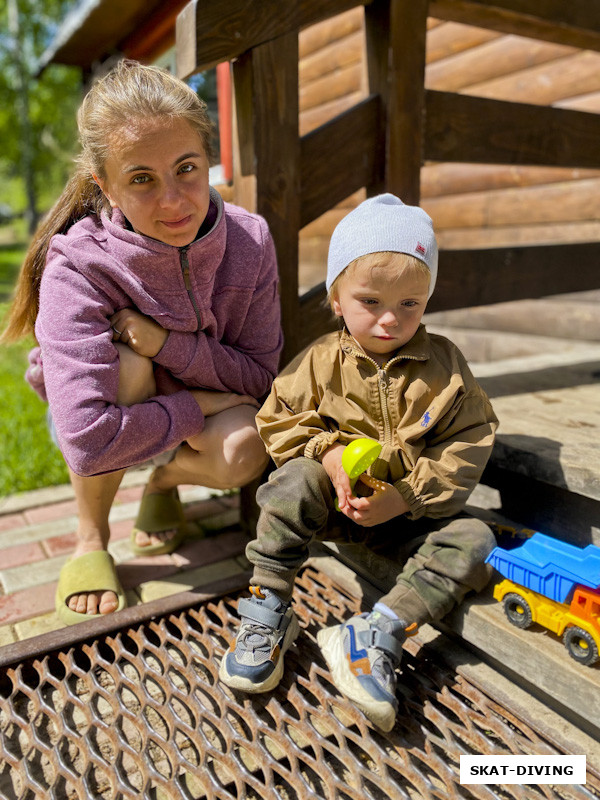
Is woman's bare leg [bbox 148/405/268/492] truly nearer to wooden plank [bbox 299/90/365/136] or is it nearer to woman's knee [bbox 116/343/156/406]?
woman's knee [bbox 116/343/156/406]

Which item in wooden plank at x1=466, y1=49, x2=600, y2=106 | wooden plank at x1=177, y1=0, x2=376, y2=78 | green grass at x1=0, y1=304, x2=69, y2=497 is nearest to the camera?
wooden plank at x1=177, y1=0, x2=376, y2=78

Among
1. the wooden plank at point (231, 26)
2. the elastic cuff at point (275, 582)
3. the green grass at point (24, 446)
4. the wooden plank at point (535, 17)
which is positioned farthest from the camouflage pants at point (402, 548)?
the wooden plank at point (535, 17)

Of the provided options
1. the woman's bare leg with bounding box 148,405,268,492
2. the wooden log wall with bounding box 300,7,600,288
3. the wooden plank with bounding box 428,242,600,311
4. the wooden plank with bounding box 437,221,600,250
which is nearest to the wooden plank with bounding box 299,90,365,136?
the wooden log wall with bounding box 300,7,600,288

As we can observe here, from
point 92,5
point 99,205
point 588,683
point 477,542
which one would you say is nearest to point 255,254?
point 99,205

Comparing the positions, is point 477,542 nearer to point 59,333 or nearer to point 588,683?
point 588,683

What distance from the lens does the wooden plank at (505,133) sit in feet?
7.82

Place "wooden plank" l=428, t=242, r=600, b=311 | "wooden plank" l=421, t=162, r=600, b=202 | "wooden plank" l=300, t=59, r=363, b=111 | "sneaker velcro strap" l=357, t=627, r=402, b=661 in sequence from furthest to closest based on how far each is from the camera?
"wooden plank" l=300, t=59, r=363, b=111 → "wooden plank" l=421, t=162, r=600, b=202 → "wooden plank" l=428, t=242, r=600, b=311 → "sneaker velcro strap" l=357, t=627, r=402, b=661

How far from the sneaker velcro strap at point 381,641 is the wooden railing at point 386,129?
1051 millimetres

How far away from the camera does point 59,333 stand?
5.90 feet

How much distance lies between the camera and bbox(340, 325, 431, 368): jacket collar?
174 centimetres

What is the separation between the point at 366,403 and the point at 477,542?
0.45 m

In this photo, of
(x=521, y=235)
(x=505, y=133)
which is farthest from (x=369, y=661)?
(x=521, y=235)

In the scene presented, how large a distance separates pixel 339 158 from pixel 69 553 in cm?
168

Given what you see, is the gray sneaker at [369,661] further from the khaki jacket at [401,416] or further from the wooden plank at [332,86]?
the wooden plank at [332,86]
